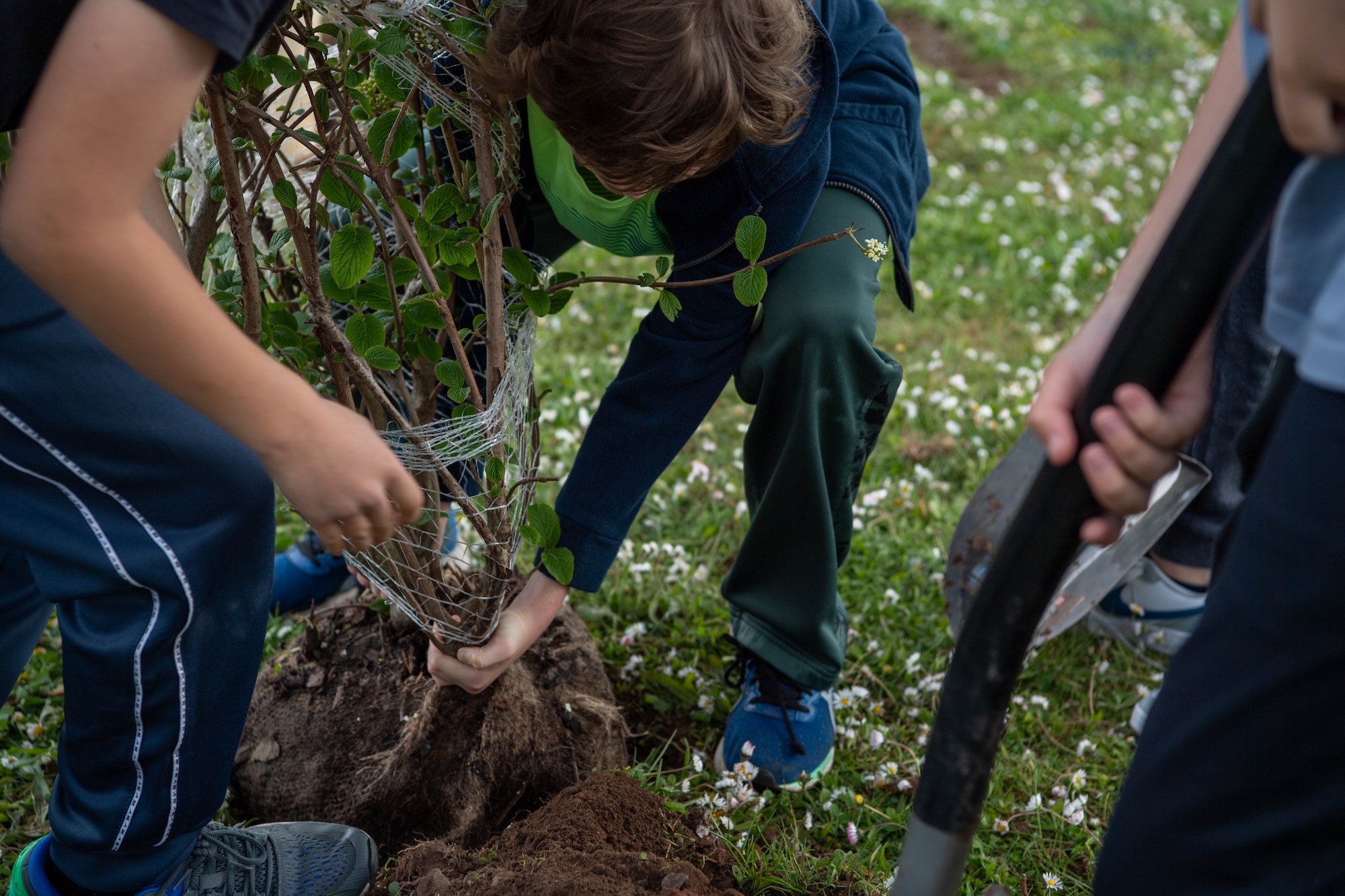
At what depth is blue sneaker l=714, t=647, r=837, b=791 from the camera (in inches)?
71.9

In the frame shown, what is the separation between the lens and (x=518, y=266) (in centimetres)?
144

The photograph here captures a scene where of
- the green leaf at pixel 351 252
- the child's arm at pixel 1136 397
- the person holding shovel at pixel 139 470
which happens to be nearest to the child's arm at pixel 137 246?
the person holding shovel at pixel 139 470

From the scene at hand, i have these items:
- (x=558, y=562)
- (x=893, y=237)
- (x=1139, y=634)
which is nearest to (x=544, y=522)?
(x=558, y=562)

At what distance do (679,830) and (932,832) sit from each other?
2.12ft

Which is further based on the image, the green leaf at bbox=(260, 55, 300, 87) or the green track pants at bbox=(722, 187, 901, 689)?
the green track pants at bbox=(722, 187, 901, 689)

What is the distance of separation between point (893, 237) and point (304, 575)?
1417 mm

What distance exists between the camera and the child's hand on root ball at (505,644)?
158 centimetres

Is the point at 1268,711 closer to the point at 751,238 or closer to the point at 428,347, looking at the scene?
the point at 751,238

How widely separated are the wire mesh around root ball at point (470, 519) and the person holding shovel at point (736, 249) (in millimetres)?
57

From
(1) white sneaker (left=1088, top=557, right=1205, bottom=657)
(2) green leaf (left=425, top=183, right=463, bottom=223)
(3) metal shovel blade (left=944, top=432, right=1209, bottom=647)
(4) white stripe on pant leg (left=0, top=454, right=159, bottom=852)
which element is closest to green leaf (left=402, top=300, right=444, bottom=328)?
(2) green leaf (left=425, top=183, right=463, bottom=223)

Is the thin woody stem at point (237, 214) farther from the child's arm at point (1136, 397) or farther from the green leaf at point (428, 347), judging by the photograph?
the child's arm at point (1136, 397)

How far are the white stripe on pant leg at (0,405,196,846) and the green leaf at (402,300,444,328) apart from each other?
449 millimetres

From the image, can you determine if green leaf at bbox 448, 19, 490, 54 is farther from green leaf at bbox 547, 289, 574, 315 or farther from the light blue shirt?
the light blue shirt

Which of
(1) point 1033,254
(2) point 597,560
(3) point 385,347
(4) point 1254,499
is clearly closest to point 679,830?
(2) point 597,560
